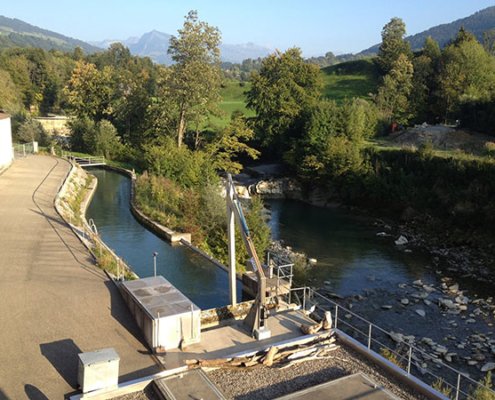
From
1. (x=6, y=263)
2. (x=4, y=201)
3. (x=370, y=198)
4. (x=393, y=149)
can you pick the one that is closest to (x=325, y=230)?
(x=370, y=198)

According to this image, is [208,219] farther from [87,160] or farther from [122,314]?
[87,160]

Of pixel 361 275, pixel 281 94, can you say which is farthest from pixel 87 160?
pixel 361 275

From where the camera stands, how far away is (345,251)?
961 inches

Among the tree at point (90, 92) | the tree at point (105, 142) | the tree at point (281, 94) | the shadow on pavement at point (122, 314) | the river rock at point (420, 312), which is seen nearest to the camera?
the shadow on pavement at point (122, 314)

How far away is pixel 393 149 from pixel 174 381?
31.4m

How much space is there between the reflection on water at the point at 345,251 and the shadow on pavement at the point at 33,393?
12991 millimetres

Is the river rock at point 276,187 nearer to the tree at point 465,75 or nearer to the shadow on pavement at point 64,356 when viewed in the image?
the tree at point 465,75

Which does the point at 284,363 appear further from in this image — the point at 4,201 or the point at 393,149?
the point at 393,149

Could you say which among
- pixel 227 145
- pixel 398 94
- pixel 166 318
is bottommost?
pixel 166 318

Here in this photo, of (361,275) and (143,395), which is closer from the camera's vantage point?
(143,395)

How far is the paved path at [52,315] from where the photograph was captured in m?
8.36

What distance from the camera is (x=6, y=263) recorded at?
13398mm

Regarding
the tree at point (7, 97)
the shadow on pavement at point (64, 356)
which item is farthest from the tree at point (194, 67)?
the shadow on pavement at point (64, 356)

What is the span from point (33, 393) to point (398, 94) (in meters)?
51.7
